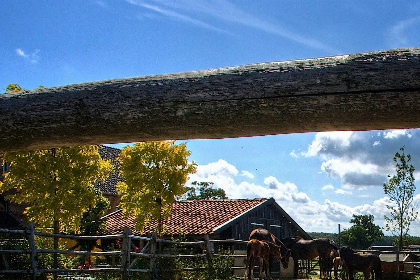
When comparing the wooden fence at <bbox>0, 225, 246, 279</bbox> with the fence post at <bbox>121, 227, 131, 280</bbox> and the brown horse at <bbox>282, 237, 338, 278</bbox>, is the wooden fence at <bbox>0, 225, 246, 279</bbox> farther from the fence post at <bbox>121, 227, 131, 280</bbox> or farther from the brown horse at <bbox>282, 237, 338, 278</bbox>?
the brown horse at <bbox>282, 237, 338, 278</bbox>

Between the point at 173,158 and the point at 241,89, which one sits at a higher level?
the point at 173,158

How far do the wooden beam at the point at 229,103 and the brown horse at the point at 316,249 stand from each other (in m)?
17.6

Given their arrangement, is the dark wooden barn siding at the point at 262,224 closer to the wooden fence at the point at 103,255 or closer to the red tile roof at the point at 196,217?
the red tile roof at the point at 196,217

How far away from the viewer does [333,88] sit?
7.04ft

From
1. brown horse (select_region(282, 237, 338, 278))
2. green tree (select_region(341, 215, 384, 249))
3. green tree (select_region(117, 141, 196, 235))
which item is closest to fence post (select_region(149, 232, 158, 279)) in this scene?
green tree (select_region(117, 141, 196, 235))

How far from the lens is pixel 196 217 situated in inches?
913

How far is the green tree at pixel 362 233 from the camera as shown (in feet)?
245

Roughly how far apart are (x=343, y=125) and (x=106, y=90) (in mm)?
1347

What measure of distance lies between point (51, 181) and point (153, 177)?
5.34m

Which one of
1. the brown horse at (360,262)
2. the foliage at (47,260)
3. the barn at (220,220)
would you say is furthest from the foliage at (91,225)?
the brown horse at (360,262)

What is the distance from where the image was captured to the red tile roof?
21359 millimetres

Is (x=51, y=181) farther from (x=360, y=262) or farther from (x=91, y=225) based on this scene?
(x=360, y=262)

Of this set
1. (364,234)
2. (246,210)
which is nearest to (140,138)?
(246,210)

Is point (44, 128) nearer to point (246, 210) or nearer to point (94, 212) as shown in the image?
point (94, 212)
